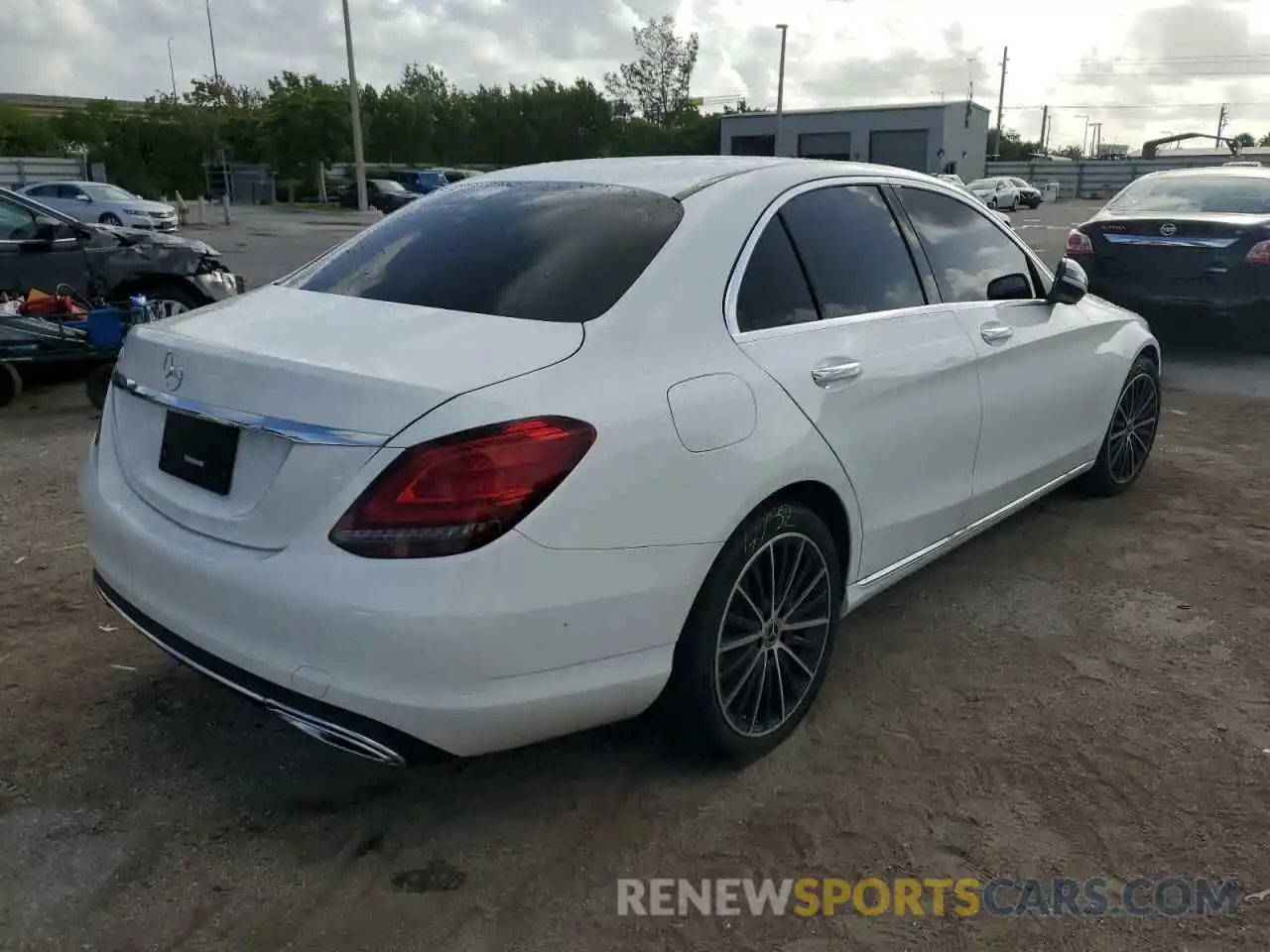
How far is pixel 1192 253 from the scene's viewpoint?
8.70 m

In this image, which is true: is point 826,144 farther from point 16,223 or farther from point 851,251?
point 851,251

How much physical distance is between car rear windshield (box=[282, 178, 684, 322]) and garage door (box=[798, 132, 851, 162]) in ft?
216

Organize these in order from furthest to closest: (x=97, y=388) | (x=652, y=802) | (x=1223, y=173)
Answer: (x=1223, y=173)
(x=97, y=388)
(x=652, y=802)

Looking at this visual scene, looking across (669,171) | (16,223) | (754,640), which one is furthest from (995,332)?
(16,223)

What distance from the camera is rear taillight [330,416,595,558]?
2287 millimetres

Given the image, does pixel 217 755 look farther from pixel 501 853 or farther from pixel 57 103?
pixel 57 103

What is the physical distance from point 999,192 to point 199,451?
46449 millimetres

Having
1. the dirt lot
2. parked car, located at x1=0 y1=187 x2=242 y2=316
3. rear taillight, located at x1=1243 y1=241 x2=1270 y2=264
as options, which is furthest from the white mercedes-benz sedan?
rear taillight, located at x1=1243 y1=241 x2=1270 y2=264

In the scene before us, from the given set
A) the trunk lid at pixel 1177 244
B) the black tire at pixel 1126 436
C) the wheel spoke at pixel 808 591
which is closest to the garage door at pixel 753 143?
the trunk lid at pixel 1177 244

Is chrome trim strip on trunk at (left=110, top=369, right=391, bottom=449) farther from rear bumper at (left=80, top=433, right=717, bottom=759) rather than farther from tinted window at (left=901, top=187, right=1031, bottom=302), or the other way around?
tinted window at (left=901, top=187, right=1031, bottom=302)

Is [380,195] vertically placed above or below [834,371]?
below

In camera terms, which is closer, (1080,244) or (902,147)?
(1080,244)

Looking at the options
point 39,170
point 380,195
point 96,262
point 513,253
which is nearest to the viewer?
point 513,253

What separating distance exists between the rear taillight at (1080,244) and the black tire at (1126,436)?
4.06m
